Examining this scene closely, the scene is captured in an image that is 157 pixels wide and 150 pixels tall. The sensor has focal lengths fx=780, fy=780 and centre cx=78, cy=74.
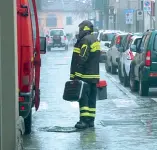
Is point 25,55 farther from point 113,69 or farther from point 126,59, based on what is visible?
point 113,69

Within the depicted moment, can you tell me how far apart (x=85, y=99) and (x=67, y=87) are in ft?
1.20

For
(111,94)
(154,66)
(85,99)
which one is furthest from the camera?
(111,94)

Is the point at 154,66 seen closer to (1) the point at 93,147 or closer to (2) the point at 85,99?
(2) the point at 85,99

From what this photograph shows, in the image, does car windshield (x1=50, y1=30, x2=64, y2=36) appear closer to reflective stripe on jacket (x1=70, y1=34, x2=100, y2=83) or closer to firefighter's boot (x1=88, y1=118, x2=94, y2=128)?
firefighter's boot (x1=88, y1=118, x2=94, y2=128)

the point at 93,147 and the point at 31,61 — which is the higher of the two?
the point at 31,61

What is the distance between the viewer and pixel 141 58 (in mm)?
20016

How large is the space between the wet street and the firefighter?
325 millimetres

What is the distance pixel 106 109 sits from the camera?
16.8 metres

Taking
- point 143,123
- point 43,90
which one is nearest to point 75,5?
point 43,90

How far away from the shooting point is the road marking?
701 inches

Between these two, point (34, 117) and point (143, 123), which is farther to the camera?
point (34, 117)

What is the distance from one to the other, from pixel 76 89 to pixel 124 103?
5667mm

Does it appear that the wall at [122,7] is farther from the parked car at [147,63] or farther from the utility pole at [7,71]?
the utility pole at [7,71]

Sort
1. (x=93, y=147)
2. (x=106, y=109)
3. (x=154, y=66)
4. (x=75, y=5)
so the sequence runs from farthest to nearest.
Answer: (x=75, y=5) → (x=154, y=66) → (x=106, y=109) → (x=93, y=147)
